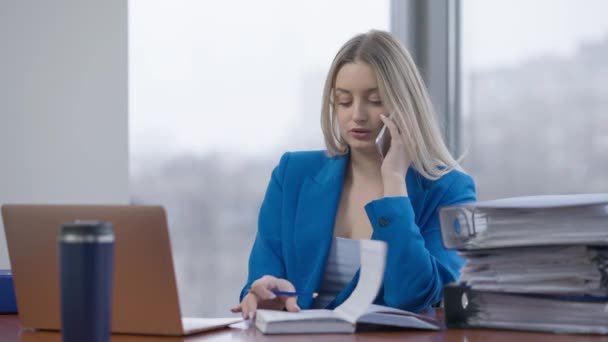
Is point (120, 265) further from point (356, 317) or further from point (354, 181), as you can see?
point (354, 181)

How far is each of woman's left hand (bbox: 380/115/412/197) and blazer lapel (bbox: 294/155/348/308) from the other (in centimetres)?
16

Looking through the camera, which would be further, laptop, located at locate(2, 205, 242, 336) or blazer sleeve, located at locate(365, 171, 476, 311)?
blazer sleeve, located at locate(365, 171, 476, 311)

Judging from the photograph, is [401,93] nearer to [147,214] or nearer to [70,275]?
[147,214]

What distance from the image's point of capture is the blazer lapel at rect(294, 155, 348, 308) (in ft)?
6.72


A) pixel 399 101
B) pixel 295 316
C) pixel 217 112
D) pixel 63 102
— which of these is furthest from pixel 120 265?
pixel 217 112

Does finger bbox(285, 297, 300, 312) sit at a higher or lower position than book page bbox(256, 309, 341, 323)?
lower

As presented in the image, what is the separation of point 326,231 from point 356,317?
2.36 ft

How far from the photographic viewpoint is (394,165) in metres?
2.02

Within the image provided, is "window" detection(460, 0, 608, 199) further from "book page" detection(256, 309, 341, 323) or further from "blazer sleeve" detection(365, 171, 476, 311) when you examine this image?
"book page" detection(256, 309, 341, 323)

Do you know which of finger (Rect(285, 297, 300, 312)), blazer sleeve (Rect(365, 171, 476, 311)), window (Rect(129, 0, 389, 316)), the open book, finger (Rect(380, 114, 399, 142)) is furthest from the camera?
window (Rect(129, 0, 389, 316))

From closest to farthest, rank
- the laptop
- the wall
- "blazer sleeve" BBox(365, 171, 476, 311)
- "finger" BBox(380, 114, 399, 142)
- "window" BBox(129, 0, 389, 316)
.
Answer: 1. the laptop
2. "blazer sleeve" BBox(365, 171, 476, 311)
3. "finger" BBox(380, 114, 399, 142)
4. the wall
5. "window" BBox(129, 0, 389, 316)

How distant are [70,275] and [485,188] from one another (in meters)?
2.50

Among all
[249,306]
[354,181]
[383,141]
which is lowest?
[249,306]

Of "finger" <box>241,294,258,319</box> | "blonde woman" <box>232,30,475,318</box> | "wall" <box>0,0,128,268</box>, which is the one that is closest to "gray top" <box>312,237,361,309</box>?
"blonde woman" <box>232,30,475,318</box>
